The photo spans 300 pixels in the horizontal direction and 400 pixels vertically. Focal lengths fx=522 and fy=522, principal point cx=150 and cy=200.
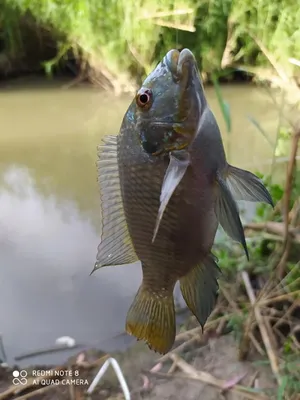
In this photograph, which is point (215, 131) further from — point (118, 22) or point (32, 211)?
point (118, 22)

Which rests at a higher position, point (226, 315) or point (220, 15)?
point (220, 15)

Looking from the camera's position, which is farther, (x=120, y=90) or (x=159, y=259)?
(x=120, y=90)

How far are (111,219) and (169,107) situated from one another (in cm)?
14

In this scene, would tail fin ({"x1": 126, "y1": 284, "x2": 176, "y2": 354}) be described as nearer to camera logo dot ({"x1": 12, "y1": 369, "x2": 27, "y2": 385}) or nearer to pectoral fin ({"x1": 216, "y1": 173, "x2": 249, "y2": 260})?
pectoral fin ({"x1": 216, "y1": 173, "x2": 249, "y2": 260})

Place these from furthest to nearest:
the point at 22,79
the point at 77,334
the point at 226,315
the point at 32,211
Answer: the point at 22,79 → the point at 32,211 → the point at 77,334 → the point at 226,315

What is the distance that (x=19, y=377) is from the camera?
1.59m

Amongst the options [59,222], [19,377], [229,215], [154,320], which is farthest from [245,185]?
[59,222]

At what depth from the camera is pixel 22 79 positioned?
213 inches

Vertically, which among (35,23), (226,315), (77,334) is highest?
(35,23)

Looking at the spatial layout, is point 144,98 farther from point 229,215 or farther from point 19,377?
point 19,377

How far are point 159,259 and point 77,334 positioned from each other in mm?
1378

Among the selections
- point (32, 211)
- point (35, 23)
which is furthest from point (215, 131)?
point (35, 23)

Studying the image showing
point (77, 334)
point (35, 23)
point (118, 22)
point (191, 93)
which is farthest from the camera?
point (35, 23)

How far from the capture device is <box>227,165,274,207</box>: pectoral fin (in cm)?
49
